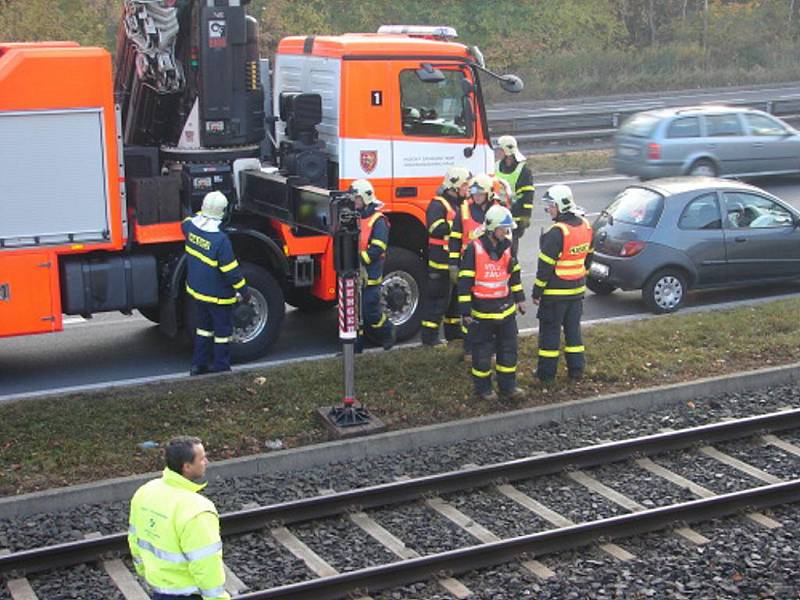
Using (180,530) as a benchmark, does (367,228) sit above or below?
above

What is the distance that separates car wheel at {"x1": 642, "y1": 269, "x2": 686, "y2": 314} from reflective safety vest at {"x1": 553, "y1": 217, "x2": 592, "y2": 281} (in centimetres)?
303

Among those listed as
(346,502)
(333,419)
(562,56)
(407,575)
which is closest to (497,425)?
(333,419)

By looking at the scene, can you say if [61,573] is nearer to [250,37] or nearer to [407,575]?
[407,575]

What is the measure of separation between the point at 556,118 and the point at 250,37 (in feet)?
49.6

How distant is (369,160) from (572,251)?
7.88 feet

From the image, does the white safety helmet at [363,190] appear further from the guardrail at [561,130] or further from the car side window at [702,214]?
the guardrail at [561,130]

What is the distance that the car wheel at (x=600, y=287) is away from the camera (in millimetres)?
15508

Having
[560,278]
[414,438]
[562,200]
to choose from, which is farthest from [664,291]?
[414,438]

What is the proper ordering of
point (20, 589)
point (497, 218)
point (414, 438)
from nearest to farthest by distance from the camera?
point (20, 589)
point (414, 438)
point (497, 218)

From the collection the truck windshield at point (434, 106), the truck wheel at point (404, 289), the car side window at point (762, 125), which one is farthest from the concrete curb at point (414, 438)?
the car side window at point (762, 125)

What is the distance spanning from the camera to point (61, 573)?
328 inches

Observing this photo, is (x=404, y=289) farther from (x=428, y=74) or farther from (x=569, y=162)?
(x=569, y=162)

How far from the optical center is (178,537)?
5637mm

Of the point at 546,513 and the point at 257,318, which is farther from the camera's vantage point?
the point at 257,318
